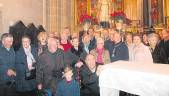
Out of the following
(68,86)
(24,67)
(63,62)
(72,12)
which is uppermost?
(72,12)

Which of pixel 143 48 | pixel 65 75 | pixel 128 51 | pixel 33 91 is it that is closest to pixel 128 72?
pixel 65 75

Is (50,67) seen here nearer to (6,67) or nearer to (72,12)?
(6,67)

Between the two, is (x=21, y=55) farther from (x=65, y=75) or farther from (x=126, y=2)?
(x=126, y=2)

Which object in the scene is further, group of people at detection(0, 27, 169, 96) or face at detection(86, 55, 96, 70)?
A: face at detection(86, 55, 96, 70)

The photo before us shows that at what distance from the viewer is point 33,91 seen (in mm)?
6645

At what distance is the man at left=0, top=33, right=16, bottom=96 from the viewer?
5.98 m

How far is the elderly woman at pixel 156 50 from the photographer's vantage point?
622 cm

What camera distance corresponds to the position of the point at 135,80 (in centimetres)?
377

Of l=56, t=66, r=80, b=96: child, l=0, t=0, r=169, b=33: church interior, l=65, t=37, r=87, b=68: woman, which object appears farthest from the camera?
l=0, t=0, r=169, b=33: church interior

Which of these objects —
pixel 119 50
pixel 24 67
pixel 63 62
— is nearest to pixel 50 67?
pixel 63 62

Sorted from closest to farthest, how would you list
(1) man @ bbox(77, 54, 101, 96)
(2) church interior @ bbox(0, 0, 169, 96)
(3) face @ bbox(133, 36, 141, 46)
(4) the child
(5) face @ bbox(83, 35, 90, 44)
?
(2) church interior @ bbox(0, 0, 169, 96) → (4) the child → (1) man @ bbox(77, 54, 101, 96) → (3) face @ bbox(133, 36, 141, 46) → (5) face @ bbox(83, 35, 90, 44)

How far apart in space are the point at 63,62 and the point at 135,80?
2.24 m

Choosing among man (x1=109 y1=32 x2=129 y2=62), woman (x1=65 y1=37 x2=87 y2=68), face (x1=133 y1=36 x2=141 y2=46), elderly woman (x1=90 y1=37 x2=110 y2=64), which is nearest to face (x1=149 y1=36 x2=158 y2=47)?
face (x1=133 y1=36 x2=141 y2=46)

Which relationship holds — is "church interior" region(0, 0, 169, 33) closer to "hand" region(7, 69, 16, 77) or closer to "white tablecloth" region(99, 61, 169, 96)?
"hand" region(7, 69, 16, 77)
